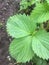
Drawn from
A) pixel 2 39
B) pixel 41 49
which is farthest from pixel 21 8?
pixel 41 49

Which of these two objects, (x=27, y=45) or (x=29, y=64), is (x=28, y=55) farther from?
(x=29, y=64)

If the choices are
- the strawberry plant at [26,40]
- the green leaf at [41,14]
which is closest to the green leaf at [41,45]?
the strawberry plant at [26,40]

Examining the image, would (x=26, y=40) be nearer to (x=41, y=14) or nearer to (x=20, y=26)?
(x=20, y=26)

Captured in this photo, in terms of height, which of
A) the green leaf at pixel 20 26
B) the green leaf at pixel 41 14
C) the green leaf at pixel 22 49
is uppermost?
the green leaf at pixel 41 14

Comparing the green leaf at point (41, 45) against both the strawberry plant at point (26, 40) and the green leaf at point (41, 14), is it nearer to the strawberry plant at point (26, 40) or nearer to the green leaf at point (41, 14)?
the strawberry plant at point (26, 40)

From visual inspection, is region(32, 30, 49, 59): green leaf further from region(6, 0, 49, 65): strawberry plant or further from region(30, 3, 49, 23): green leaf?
region(30, 3, 49, 23): green leaf

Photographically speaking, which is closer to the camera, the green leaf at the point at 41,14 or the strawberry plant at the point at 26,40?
the strawberry plant at the point at 26,40

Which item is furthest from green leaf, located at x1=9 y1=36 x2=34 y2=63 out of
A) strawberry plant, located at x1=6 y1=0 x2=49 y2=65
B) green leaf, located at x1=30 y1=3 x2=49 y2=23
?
green leaf, located at x1=30 y1=3 x2=49 y2=23
